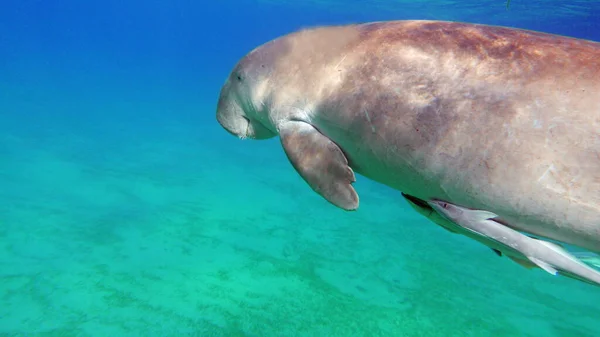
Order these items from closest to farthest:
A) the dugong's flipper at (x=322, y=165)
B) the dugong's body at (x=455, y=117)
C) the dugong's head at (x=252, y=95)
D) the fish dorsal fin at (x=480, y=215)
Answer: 1. the dugong's body at (x=455, y=117)
2. the fish dorsal fin at (x=480, y=215)
3. the dugong's flipper at (x=322, y=165)
4. the dugong's head at (x=252, y=95)

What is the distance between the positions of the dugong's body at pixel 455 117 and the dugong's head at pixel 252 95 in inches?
3.7

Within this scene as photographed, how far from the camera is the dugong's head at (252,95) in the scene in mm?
2352

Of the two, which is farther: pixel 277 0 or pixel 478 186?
pixel 277 0

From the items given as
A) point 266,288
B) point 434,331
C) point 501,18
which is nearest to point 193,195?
point 266,288

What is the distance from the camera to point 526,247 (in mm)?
1509

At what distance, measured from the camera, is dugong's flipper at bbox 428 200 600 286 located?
1.48 m

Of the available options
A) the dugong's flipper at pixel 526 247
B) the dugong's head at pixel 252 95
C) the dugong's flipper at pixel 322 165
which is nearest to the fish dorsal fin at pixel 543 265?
the dugong's flipper at pixel 526 247

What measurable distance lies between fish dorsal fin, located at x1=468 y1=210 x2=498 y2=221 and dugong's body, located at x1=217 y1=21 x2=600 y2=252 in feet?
0.08

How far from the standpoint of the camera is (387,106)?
69.9 inches

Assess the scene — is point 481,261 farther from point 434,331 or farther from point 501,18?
point 501,18

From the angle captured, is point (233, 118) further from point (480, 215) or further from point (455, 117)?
point (480, 215)

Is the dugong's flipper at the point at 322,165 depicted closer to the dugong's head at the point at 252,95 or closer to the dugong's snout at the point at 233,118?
the dugong's head at the point at 252,95

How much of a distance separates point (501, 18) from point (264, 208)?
34138mm

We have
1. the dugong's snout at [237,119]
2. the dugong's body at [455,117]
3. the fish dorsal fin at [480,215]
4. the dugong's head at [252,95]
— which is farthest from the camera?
the dugong's snout at [237,119]
